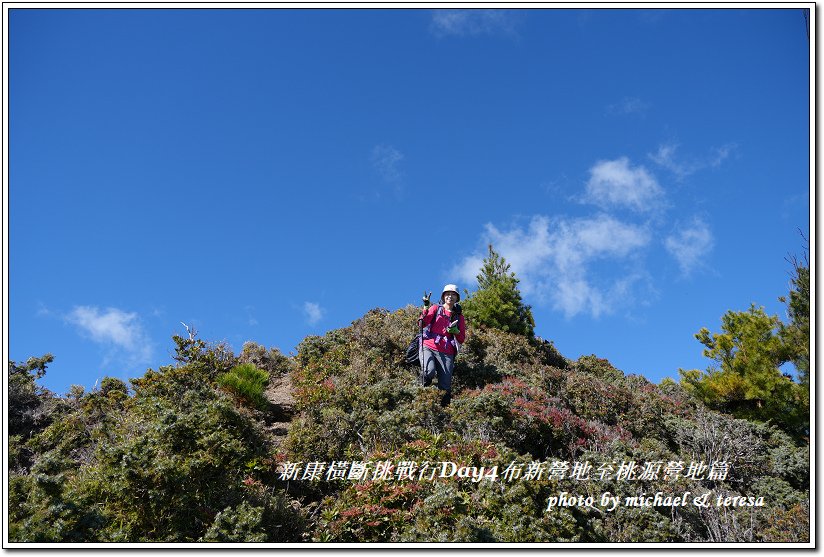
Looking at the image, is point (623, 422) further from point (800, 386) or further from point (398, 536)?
point (398, 536)

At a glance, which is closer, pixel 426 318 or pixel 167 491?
pixel 167 491

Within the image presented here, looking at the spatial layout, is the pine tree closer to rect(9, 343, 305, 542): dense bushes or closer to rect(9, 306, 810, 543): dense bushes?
rect(9, 306, 810, 543): dense bushes

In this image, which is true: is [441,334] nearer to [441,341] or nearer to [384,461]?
[441,341]

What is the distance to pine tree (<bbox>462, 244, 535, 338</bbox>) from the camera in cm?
1445

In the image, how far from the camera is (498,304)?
47.6ft

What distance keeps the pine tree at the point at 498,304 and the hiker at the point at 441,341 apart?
14.2 feet

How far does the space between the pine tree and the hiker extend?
14.2 feet

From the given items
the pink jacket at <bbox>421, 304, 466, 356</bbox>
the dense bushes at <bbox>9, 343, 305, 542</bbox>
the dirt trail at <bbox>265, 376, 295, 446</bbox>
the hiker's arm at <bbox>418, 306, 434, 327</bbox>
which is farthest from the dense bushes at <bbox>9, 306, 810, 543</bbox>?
the hiker's arm at <bbox>418, 306, 434, 327</bbox>

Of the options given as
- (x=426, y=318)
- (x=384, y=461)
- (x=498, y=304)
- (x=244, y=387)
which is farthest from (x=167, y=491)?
(x=498, y=304)

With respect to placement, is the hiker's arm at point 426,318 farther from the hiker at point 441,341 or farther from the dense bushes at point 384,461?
the dense bushes at point 384,461

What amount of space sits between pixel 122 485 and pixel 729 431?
9.65 meters

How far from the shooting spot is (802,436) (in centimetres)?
1023

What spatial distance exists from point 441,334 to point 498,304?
4.88 m

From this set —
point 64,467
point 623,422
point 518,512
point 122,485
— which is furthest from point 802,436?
point 64,467
